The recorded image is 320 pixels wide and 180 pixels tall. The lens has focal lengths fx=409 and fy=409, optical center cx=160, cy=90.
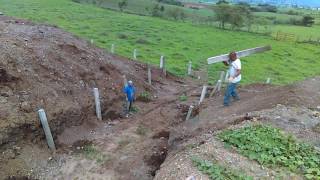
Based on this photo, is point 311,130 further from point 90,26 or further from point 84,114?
point 90,26

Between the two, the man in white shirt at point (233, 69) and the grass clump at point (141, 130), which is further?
the grass clump at point (141, 130)

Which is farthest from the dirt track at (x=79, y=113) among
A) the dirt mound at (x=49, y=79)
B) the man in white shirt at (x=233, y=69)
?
the man in white shirt at (x=233, y=69)

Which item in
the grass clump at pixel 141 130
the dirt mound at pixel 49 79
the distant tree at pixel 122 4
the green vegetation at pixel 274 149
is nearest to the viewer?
the green vegetation at pixel 274 149

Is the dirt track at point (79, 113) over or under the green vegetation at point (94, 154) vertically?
over

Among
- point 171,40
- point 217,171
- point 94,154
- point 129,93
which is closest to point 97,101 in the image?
point 129,93

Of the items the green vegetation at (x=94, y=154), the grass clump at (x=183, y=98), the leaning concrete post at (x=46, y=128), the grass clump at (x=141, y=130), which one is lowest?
the green vegetation at (x=94, y=154)

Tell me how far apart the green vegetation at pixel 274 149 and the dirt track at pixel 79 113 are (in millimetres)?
1475

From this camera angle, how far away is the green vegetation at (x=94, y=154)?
37.9ft

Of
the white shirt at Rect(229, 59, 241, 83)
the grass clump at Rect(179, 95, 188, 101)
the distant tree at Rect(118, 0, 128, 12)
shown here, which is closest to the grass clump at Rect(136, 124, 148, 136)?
the white shirt at Rect(229, 59, 241, 83)

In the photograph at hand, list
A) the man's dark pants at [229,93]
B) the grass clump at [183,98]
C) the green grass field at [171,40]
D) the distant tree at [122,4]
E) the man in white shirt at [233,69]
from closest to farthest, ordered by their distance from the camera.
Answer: the man in white shirt at [233,69], the man's dark pants at [229,93], the grass clump at [183,98], the green grass field at [171,40], the distant tree at [122,4]

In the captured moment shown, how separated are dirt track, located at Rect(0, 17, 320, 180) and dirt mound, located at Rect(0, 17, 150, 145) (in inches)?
1.1

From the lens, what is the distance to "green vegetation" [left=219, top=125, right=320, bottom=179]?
28.8 ft

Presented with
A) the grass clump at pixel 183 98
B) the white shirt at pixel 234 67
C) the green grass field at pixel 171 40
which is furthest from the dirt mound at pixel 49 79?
the green grass field at pixel 171 40

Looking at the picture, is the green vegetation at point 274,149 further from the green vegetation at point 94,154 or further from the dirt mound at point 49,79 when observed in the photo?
the dirt mound at point 49,79
